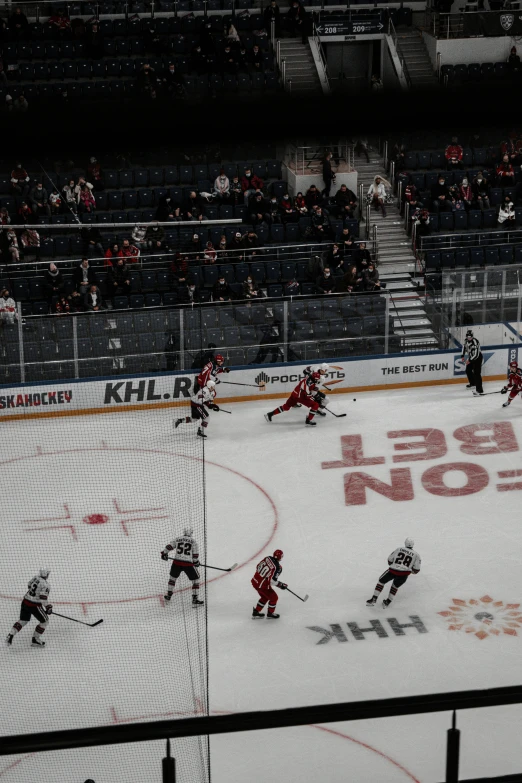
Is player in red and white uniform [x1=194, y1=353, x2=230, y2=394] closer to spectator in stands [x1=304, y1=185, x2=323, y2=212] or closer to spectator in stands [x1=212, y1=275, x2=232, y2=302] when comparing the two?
spectator in stands [x1=212, y1=275, x2=232, y2=302]

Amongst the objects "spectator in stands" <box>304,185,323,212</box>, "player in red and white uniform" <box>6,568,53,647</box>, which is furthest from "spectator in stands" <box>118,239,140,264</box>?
"player in red and white uniform" <box>6,568,53,647</box>

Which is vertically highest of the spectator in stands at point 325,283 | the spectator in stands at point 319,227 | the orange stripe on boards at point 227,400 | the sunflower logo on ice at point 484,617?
the spectator in stands at point 319,227

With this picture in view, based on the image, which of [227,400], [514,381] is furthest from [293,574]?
[514,381]

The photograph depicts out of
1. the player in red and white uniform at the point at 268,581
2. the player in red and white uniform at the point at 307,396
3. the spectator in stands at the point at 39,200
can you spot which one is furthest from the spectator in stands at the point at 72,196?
the player in red and white uniform at the point at 268,581

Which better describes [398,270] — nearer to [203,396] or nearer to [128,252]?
[128,252]

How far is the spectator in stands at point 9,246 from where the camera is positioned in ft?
59.8

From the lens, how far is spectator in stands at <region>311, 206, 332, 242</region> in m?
20.0

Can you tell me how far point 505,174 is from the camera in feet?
72.5

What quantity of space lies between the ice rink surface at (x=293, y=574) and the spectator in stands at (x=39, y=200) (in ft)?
15.1

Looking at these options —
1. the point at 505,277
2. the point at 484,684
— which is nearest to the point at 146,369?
the point at 505,277

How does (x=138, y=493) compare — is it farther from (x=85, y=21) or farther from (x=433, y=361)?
(x=85, y=21)

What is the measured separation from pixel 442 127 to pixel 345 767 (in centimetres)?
826

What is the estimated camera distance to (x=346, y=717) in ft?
6.50

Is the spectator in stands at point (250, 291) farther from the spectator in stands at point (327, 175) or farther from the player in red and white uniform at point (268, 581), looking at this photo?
the player in red and white uniform at point (268, 581)
